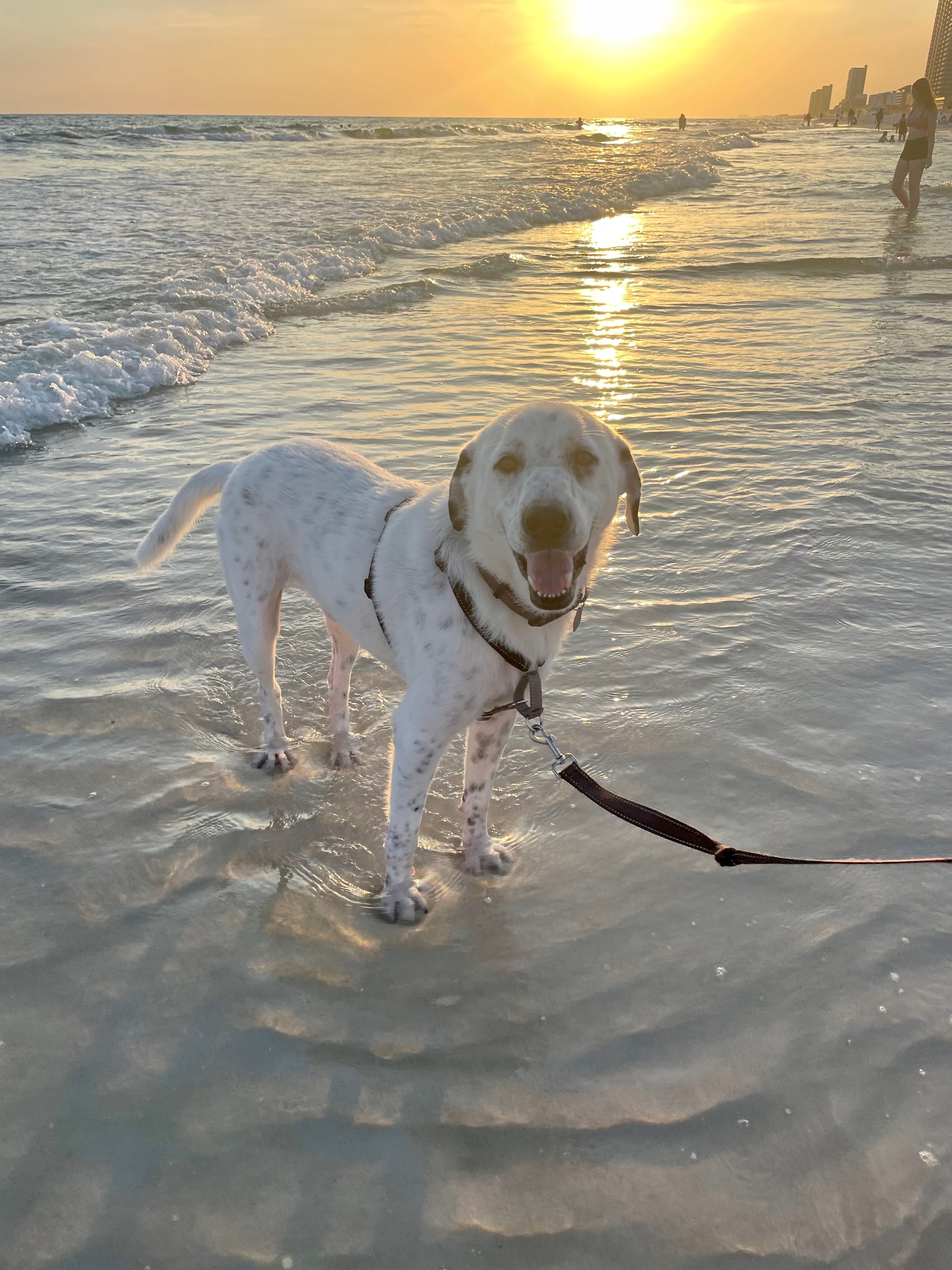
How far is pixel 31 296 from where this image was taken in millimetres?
11492

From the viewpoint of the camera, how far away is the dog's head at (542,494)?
2342 mm

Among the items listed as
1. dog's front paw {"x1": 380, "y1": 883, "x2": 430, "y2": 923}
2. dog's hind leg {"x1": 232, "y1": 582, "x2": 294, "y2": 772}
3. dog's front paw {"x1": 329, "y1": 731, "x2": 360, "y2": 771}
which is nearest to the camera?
dog's front paw {"x1": 380, "y1": 883, "x2": 430, "y2": 923}

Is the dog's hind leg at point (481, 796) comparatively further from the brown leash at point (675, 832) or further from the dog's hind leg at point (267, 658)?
the dog's hind leg at point (267, 658)

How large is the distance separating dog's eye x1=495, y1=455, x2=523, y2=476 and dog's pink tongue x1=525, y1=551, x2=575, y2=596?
11.5 inches

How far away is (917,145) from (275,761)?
2054 cm

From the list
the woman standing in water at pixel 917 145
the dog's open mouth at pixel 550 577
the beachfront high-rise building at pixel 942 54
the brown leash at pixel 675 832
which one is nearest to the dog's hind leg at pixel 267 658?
the dog's open mouth at pixel 550 577

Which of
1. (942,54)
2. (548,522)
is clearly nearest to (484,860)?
(548,522)

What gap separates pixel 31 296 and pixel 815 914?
12528 millimetres

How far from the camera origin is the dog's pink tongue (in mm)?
2352

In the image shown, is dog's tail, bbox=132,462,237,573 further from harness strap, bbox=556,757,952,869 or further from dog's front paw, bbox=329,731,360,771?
harness strap, bbox=556,757,952,869

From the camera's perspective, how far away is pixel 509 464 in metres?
2.49

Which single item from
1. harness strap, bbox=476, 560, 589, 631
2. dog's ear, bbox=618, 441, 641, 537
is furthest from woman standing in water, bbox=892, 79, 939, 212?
harness strap, bbox=476, 560, 589, 631

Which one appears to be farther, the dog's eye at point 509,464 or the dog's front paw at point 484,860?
the dog's front paw at point 484,860

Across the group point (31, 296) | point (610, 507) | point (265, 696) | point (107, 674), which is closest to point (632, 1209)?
point (610, 507)
